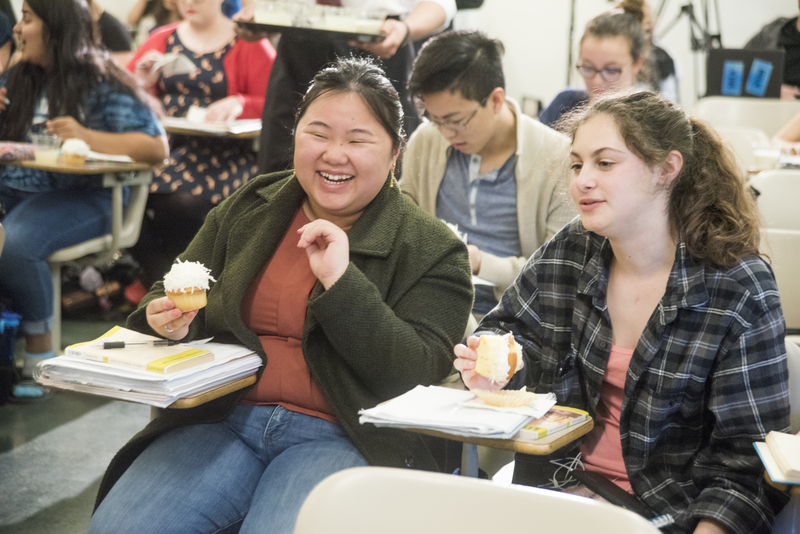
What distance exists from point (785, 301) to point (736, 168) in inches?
43.5

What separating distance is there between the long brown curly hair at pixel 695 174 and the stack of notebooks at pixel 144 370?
0.93 metres

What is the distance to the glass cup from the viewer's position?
3.23 m

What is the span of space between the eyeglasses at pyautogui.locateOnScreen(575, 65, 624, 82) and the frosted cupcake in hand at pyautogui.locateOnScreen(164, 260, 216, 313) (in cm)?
225

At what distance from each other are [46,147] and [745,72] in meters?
4.30

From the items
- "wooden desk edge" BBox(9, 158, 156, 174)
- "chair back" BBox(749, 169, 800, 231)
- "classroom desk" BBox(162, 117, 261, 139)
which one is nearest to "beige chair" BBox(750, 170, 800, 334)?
"chair back" BBox(749, 169, 800, 231)

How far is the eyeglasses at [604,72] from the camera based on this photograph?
3.25 metres

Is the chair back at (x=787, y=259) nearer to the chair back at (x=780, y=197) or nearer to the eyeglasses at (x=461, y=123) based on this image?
the chair back at (x=780, y=197)

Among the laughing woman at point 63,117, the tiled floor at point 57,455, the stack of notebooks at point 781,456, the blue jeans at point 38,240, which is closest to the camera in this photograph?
the stack of notebooks at point 781,456

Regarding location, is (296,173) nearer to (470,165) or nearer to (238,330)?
(238,330)

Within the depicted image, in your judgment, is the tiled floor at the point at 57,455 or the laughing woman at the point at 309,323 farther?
the tiled floor at the point at 57,455

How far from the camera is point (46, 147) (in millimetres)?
3387

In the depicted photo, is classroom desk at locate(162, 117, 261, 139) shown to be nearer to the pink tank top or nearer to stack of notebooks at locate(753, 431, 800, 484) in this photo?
the pink tank top

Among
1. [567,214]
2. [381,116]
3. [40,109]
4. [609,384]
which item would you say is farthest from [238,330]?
[40,109]

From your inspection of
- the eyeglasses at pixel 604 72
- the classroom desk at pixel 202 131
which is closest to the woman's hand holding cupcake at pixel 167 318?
the classroom desk at pixel 202 131
